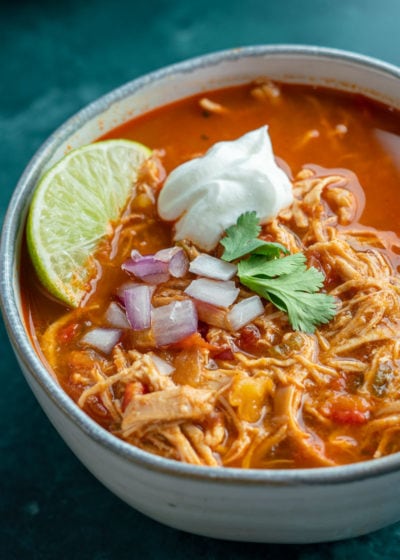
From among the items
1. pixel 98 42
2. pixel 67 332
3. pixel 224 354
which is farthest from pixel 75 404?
pixel 98 42

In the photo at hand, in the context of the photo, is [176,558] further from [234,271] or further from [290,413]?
[234,271]

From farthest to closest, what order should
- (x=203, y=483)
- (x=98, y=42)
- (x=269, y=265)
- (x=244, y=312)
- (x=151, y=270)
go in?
(x=98, y=42) < (x=151, y=270) < (x=269, y=265) < (x=244, y=312) < (x=203, y=483)

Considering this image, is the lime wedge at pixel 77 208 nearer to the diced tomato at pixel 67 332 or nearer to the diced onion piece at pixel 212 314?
the diced tomato at pixel 67 332

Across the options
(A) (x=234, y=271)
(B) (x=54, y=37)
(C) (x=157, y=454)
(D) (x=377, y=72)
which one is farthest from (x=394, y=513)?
(B) (x=54, y=37)

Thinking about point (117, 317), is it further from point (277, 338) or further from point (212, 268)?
point (277, 338)

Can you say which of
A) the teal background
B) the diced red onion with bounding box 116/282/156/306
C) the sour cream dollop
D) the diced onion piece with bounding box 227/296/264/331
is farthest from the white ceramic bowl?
the teal background
